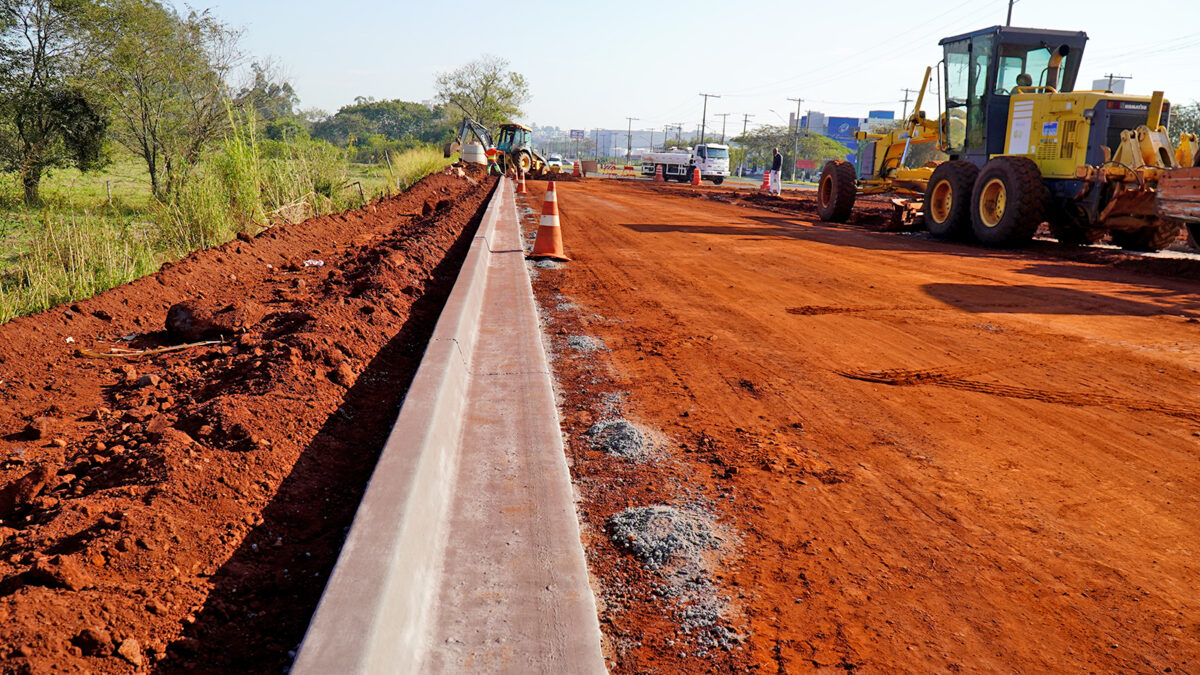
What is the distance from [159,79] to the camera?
934 inches

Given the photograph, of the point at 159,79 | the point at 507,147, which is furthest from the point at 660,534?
the point at 507,147

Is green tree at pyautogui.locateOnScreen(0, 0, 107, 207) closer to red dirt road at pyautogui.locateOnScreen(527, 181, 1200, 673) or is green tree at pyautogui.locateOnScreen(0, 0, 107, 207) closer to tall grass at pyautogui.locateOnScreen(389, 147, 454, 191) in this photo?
tall grass at pyautogui.locateOnScreen(389, 147, 454, 191)

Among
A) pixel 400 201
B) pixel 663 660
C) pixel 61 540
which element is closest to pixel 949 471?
pixel 663 660

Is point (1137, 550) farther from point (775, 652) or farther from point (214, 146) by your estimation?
point (214, 146)

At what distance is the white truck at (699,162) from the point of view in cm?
A: 4788

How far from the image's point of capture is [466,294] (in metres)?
6.07

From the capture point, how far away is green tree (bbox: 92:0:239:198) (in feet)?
75.4

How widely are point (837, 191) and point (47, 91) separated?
73.4 ft

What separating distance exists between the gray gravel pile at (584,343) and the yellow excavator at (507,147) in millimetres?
29076

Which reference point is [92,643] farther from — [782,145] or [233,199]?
[782,145]

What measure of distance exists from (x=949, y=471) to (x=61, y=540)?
3.46 m

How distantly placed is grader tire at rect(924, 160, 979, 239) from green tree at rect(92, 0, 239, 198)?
19.2 meters

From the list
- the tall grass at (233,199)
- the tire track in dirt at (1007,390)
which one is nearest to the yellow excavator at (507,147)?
the tall grass at (233,199)

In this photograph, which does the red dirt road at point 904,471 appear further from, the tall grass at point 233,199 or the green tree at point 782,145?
the green tree at point 782,145
